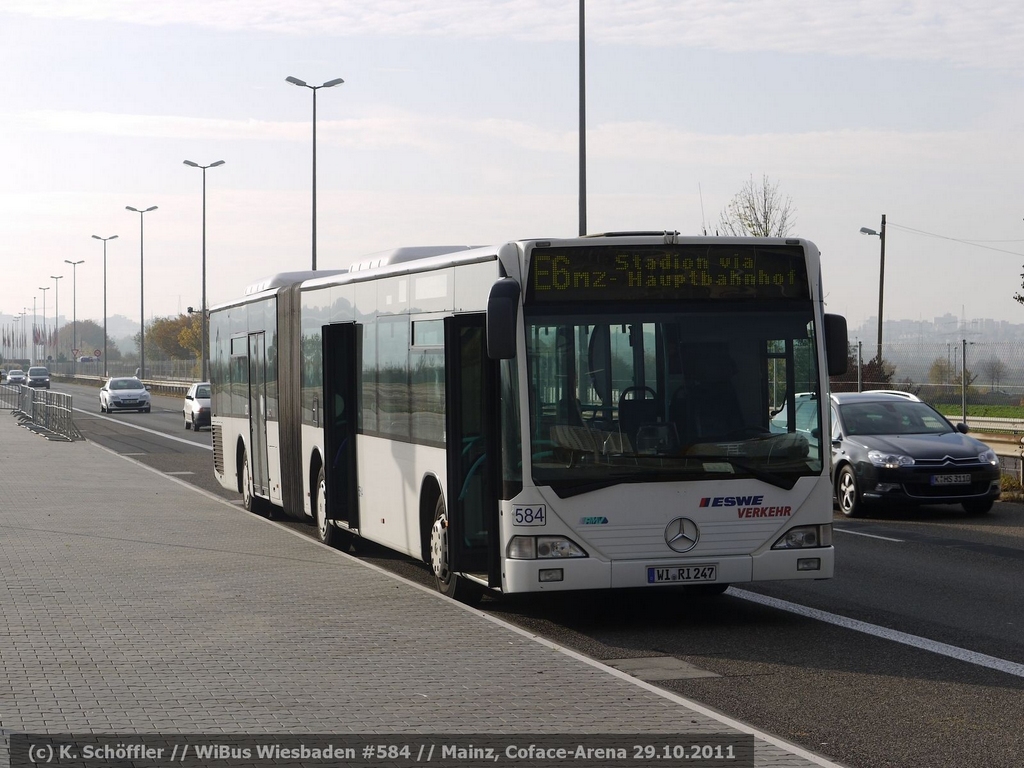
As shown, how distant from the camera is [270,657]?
854 cm

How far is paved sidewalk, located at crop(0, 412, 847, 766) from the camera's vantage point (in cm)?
695

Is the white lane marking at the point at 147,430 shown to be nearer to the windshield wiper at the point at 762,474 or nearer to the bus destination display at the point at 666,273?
the bus destination display at the point at 666,273

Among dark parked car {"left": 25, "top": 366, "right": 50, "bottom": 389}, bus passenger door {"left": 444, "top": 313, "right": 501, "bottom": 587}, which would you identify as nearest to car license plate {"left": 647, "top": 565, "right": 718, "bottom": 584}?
bus passenger door {"left": 444, "top": 313, "right": 501, "bottom": 587}

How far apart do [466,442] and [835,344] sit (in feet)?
8.67

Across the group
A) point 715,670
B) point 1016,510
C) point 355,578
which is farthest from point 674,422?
point 1016,510

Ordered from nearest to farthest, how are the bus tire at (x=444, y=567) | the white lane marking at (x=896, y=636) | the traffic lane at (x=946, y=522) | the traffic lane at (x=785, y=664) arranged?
1. the traffic lane at (x=785, y=664)
2. the white lane marking at (x=896, y=636)
3. the bus tire at (x=444, y=567)
4. the traffic lane at (x=946, y=522)

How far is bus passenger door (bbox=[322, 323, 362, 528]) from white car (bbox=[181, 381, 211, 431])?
97.2 feet

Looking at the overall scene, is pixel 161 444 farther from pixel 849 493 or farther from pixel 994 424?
pixel 849 493

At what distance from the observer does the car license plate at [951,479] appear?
17.6m

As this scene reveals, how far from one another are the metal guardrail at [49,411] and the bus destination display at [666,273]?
29.1 meters

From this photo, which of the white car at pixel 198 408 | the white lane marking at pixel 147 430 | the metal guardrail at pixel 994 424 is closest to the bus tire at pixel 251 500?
the white lane marking at pixel 147 430

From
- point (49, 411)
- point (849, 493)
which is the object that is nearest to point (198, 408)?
point (49, 411)

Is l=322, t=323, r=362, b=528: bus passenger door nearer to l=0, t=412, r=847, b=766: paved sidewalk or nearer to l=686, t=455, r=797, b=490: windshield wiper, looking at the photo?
l=0, t=412, r=847, b=766: paved sidewalk

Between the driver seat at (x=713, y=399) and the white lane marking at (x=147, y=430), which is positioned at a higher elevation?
the driver seat at (x=713, y=399)
